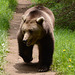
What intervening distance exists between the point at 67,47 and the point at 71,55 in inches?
24.5

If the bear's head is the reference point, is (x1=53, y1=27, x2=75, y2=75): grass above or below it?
below

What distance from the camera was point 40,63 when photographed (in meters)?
5.80

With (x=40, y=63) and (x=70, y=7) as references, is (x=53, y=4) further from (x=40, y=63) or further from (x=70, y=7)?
(x=40, y=63)

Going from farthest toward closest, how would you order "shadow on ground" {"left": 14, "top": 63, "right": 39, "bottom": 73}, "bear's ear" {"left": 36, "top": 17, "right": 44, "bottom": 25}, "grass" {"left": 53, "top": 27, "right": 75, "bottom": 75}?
"shadow on ground" {"left": 14, "top": 63, "right": 39, "bottom": 73} → "bear's ear" {"left": 36, "top": 17, "right": 44, "bottom": 25} → "grass" {"left": 53, "top": 27, "right": 75, "bottom": 75}

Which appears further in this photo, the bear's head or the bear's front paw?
the bear's front paw

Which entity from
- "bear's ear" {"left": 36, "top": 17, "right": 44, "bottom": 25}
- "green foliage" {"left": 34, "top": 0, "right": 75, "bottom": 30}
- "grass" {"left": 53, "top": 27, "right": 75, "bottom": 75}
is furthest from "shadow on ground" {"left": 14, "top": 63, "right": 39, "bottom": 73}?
"green foliage" {"left": 34, "top": 0, "right": 75, "bottom": 30}

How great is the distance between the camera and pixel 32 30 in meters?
5.30

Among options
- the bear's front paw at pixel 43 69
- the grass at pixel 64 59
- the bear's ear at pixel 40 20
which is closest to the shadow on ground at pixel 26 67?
the bear's front paw at pixel 43 69

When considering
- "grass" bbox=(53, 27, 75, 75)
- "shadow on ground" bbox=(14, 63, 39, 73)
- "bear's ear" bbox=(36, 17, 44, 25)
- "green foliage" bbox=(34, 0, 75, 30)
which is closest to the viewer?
"grass" bbox=(53, 27, 75, 75)

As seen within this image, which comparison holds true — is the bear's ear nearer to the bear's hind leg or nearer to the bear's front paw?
the bear's hind leg

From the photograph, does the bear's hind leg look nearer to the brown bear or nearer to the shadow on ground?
the brown bear

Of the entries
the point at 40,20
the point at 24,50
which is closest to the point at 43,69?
the point at 24,50

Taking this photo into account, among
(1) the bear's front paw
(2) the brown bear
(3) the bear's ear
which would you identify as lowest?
(1) the bear's front paw

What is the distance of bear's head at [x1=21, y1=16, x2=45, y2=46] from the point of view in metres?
5.26
